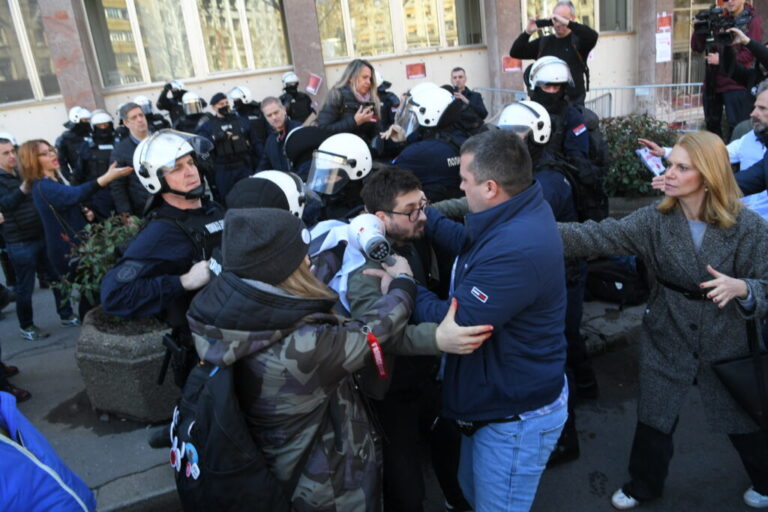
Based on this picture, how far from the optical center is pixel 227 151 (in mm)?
7742

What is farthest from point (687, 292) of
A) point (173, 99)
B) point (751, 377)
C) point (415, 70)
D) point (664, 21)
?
point (664, 21)

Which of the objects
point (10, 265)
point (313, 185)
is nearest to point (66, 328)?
point (10, 265)

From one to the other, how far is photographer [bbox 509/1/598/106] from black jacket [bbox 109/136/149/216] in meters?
4.62

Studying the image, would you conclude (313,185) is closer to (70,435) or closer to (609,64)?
(70,435)

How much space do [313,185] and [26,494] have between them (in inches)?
82.3

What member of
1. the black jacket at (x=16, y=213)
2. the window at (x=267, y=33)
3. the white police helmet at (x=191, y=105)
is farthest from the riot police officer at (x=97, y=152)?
the window at (x=267, y=33)

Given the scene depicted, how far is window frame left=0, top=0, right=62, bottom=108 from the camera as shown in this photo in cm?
1175

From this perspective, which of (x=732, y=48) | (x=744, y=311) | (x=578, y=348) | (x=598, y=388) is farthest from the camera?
(x=732, y=48)

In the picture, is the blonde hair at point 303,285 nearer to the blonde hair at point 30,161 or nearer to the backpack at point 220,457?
the backpack at point 220,457

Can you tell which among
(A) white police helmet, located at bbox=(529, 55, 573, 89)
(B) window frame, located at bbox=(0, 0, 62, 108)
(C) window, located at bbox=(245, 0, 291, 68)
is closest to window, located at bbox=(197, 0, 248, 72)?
(C) window, located at bbox=(245, 0, 291, 68)

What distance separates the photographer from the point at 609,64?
14352mm

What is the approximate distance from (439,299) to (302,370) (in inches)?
31.1

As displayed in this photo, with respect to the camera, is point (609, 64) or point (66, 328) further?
point (609, 64)

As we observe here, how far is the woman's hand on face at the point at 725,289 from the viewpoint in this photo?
7.70 ft
